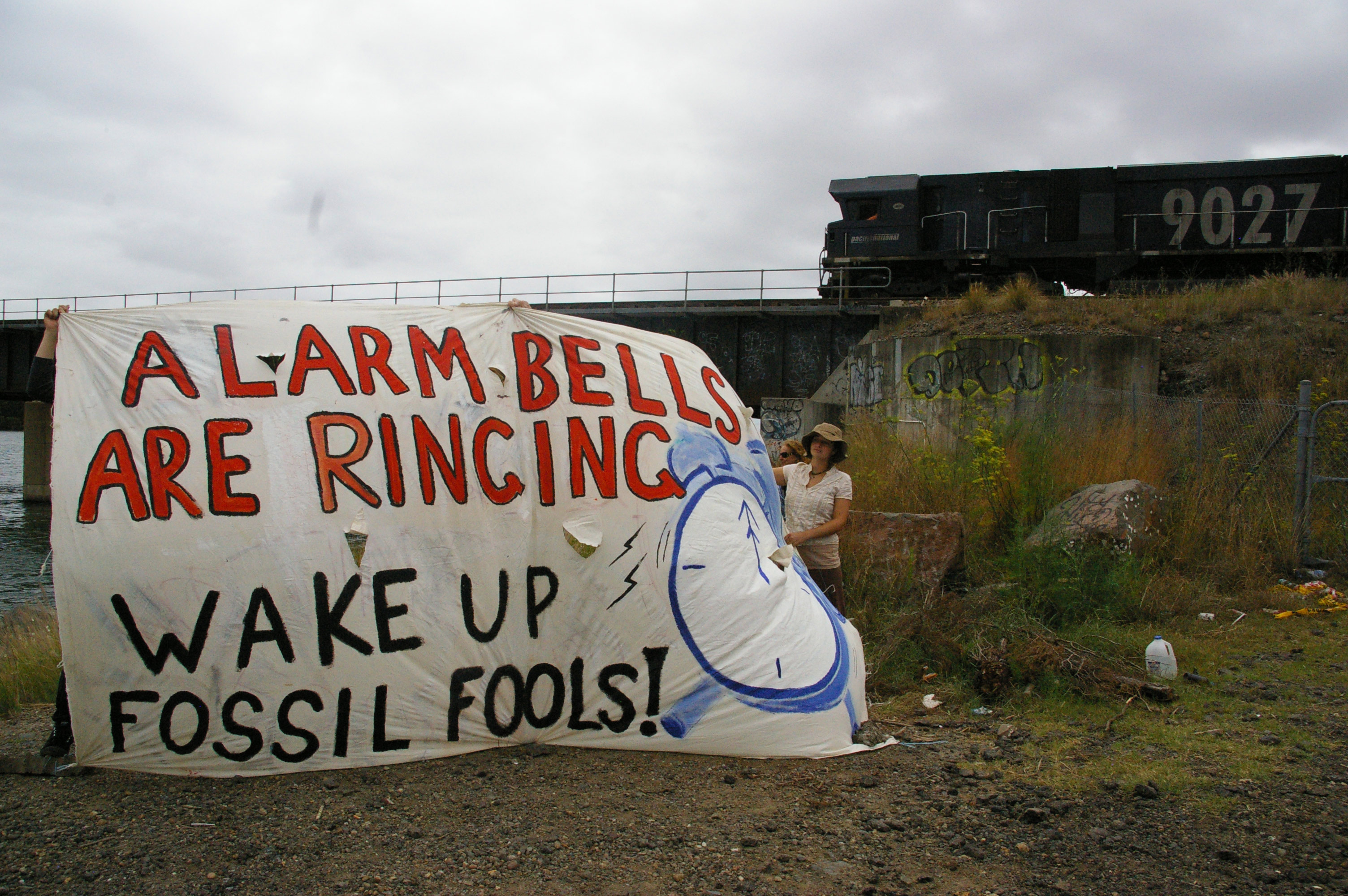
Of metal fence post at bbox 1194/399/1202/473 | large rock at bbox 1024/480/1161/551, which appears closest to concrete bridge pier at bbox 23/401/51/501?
large rock at bbox 1024/480/1161/551

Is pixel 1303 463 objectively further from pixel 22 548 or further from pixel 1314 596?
pixel 22 548

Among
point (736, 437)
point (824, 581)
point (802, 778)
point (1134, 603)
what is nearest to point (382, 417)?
point (736, 437)

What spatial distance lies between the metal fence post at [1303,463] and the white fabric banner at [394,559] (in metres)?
5.33

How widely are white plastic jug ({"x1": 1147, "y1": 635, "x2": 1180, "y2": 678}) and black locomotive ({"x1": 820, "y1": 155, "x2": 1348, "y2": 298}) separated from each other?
1307 centimetres

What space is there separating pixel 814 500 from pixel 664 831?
2288 millimetres

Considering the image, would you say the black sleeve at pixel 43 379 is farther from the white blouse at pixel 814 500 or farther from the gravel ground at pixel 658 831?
the white blouse at pixel 814 500

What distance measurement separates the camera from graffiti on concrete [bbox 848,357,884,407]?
43.0 feet

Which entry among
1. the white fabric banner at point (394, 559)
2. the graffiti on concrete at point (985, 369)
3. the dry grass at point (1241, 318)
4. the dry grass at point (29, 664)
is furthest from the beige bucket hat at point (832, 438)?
the dry grass at point (1241, 318)

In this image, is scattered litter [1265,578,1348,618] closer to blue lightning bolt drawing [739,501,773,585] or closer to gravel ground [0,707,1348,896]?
gravel ground [0,707,1348,896]

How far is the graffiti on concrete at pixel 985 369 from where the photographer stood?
35.4 feet

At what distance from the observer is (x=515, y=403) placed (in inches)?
137

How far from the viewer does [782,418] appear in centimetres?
1576

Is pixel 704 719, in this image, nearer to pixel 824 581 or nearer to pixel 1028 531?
pixel 824 581

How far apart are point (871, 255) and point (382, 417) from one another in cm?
1764
